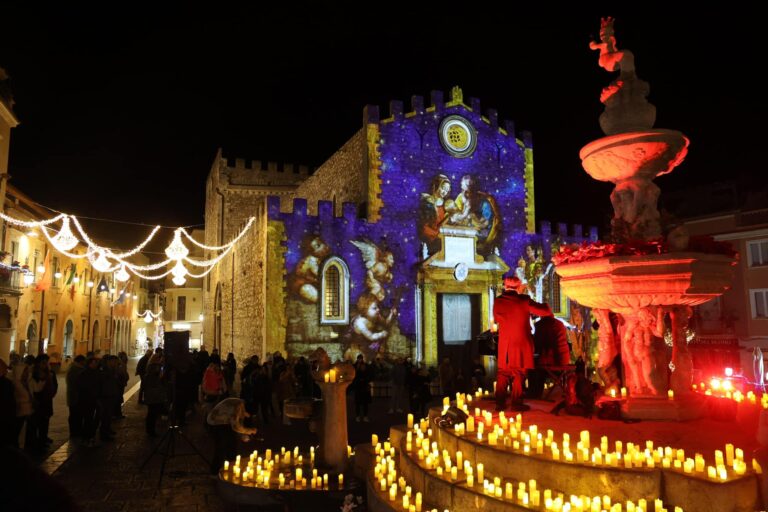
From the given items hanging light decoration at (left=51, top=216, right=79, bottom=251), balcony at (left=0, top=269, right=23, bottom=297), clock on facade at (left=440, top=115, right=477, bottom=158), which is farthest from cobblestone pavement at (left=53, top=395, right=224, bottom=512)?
clock on facade at (left=440, top=115, right=477, bottom=158)

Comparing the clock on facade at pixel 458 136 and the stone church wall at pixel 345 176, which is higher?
the clock on facade at pixel 458 136

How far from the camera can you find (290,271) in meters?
20.8

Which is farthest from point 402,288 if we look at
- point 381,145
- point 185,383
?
point 185,383

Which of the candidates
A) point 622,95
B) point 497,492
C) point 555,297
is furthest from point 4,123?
point 555,297

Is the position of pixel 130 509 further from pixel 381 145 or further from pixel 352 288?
pixel 381 145

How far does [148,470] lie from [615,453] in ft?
23.5

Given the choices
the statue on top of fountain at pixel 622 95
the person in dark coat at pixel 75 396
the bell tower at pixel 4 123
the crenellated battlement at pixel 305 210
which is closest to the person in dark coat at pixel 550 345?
the statue on top of fountain at pixel 622 95

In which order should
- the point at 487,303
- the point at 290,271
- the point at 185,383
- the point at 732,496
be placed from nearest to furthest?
the point at 732,496 → the point at 185,383 → the point at 290,271 → the point at 487,303

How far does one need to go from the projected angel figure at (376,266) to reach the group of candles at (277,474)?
13730mm

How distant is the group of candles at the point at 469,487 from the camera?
15.1ft

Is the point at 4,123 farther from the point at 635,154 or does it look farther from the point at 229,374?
the point at 635,154

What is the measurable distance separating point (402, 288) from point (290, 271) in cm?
492

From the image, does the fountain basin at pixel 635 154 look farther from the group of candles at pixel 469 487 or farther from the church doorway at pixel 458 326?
the church doorway at pixel 458 326

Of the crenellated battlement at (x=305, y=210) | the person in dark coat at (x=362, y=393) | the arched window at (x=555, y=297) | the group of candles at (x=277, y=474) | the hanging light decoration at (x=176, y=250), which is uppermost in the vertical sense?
the crenellated battlement at (x=305, y=210)
